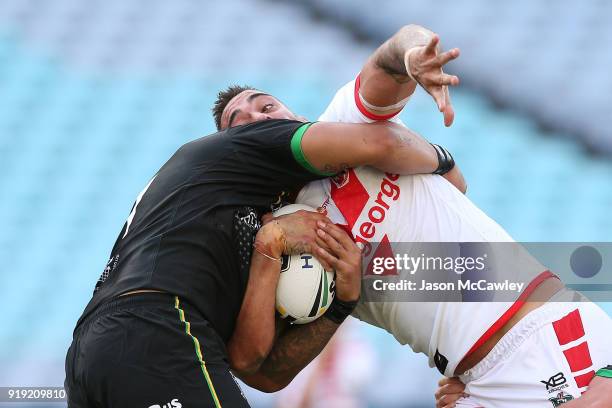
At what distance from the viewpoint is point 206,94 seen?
20.2 feet

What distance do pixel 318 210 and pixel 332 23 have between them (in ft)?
12.8

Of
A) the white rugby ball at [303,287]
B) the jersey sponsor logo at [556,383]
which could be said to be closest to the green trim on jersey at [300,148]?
the white rugby ball at [303,287]

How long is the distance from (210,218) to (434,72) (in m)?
0.72

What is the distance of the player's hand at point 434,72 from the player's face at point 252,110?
2.30ft

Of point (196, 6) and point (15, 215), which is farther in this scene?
point (196, 6)

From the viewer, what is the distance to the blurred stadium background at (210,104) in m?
5.17

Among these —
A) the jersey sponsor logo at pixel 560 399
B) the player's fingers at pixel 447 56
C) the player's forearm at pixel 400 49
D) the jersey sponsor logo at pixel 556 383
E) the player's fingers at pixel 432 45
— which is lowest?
the jersey sponsor logo at pixel 560 399

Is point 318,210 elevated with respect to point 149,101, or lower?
lower

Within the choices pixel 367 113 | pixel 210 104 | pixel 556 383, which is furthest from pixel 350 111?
pixel 210 104

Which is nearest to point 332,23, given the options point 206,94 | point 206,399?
point 206,94

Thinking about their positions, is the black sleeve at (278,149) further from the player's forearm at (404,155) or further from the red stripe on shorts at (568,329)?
the red stripe on shorts at (568,329)

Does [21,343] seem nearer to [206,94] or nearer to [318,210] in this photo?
[206,94]

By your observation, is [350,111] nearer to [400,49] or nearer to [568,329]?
[400,49]

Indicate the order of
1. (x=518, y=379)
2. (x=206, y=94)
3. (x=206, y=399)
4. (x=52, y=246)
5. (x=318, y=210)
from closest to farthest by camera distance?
1. (x=206, y=399)
2. (x=518, y=379)
3. (x=318, y=210)
4. (x=52, y=246)
5. (x=206, y=94)
